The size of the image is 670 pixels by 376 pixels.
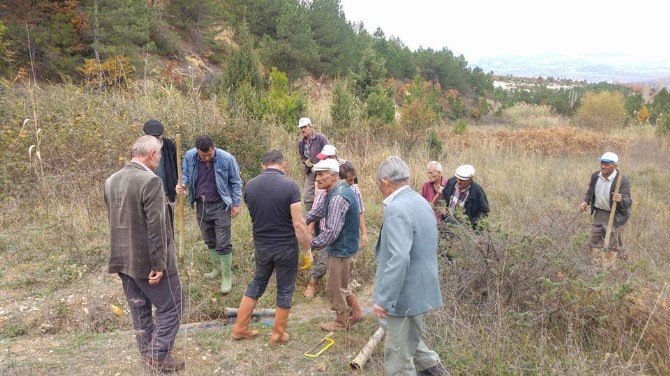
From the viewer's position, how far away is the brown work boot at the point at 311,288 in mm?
5031

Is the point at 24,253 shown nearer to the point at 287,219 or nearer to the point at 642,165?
the point at 287,219

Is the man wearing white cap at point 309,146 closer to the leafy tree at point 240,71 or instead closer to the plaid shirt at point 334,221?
the plaid shirt at point 334,221

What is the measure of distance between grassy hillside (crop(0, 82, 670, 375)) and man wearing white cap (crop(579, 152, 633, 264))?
0.83 feet

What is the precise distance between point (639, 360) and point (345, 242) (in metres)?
2.36

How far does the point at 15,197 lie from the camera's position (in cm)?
686

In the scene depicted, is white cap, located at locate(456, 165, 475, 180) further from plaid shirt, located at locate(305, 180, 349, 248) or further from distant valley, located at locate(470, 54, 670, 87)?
distant valley, located at locate(470, 54, 670, 87)

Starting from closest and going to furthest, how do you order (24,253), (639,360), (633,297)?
(639,360) → (633,297) → (24,253)

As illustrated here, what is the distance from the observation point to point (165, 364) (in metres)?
3.45

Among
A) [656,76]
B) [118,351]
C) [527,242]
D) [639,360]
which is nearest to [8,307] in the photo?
[118,351]

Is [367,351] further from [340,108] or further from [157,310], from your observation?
[340,108]

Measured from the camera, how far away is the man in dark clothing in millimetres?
3660

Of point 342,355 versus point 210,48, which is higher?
Result: point 210,48

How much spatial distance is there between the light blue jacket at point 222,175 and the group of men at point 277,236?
0.01 m

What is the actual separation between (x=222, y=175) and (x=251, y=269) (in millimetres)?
1320
